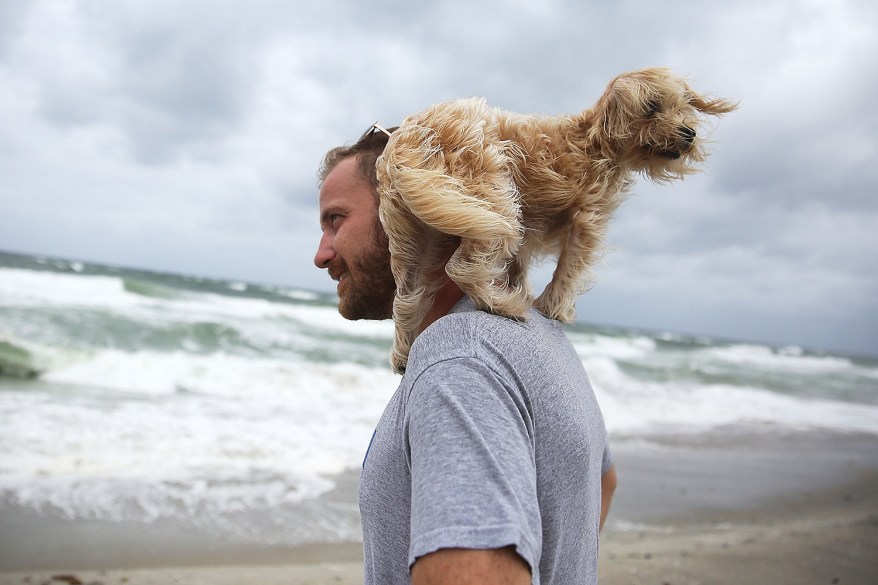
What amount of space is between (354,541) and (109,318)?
13.5m

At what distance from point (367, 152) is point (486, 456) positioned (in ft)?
3.60

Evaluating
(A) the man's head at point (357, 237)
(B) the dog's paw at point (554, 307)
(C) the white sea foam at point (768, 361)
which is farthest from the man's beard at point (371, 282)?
(C) the white sea foam at point (768, 361)

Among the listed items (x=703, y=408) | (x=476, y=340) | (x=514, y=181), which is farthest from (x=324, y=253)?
(x=703, y=408)

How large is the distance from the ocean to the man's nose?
410 cm

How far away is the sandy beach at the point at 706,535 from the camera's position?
4.48 meters

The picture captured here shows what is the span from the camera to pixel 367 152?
5.76 feet

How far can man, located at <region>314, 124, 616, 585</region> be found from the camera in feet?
2.83

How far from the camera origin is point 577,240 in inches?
56.6

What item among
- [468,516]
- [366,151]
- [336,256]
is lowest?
[468,516]

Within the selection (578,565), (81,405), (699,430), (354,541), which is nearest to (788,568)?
(354,541)

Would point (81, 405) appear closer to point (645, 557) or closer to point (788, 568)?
point (645, 557)

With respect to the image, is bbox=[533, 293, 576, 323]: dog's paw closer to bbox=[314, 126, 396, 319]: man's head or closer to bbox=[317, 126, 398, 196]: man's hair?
bbox=[314, 126, 396, 319]: man's head

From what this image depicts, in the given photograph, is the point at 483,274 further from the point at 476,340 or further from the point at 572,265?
the point at 572,265

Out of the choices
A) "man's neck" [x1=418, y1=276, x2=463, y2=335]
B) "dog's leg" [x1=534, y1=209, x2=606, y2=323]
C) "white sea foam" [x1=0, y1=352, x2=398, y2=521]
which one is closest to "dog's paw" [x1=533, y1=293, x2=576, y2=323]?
"dog's leg" [x1=534, y1=209, x2=606, y2=323]
